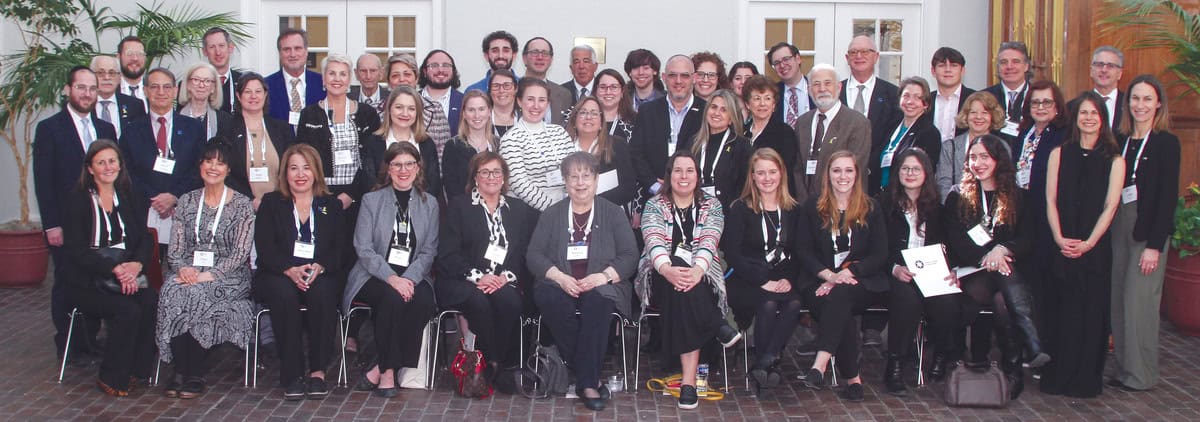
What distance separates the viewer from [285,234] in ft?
17.9

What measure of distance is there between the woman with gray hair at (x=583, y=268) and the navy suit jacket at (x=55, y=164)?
2.66 m

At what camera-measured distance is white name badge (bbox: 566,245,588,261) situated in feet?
17.9

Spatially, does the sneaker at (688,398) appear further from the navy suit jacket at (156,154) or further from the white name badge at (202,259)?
the navy suit jacket at (156,154)

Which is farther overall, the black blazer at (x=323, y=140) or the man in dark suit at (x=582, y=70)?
the man in dark suit at (x=582, y=70)

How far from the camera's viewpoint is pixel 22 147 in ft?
31.2

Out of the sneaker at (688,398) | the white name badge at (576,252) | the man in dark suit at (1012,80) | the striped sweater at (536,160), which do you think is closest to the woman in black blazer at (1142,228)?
the man in dark suit at (1012,80)

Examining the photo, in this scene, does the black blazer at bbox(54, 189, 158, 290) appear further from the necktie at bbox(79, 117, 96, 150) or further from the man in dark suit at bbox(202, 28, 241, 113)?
the man in dark suit at bbox(202, 28, 241, 113)

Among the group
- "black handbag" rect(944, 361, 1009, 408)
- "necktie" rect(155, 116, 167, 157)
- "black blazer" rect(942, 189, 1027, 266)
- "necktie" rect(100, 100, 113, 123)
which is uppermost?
"necktie" rect(100, 100, 113, 123)

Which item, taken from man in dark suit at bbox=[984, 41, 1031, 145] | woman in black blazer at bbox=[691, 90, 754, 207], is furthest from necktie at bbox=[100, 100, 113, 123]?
man in dark suit at bbox=[984, 41, 1031, 145]

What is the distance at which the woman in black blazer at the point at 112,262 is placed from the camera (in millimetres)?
5227

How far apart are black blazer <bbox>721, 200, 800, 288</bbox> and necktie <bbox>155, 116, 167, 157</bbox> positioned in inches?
125

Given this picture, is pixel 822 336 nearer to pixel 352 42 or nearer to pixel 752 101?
Result: pixel 752 101

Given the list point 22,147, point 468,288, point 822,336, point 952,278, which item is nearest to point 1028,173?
point 952,278

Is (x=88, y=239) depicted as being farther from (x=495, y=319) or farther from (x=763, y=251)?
(x=763, y=251)
